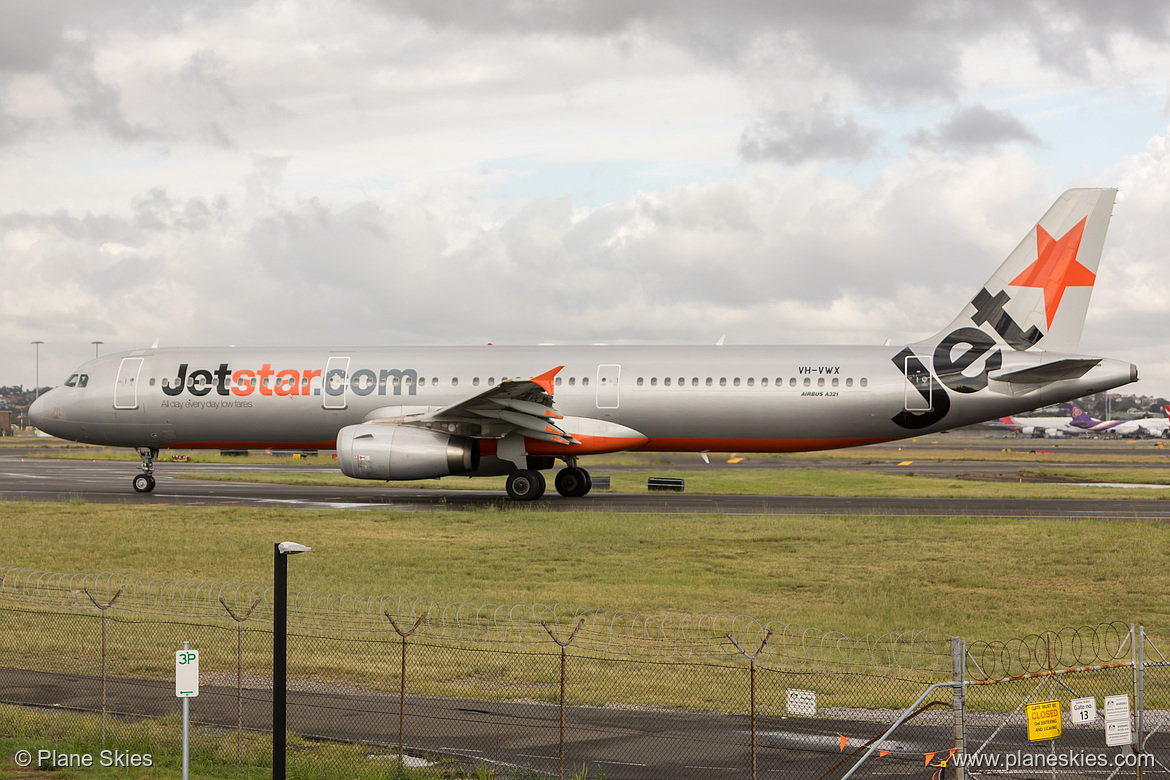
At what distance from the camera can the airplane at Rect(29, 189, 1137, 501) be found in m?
32.8

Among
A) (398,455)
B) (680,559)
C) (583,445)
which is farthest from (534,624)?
(583,445)

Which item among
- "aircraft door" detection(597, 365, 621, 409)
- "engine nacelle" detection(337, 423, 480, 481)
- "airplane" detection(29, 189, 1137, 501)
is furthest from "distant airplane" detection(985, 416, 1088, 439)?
"engine nacelle" detection(337, 423, 480, 481)

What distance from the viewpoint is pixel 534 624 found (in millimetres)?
17594

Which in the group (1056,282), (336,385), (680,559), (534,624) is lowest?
(534,624)

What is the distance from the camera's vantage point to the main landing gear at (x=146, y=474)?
38.2 metres

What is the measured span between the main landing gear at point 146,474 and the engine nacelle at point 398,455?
33.0 feet

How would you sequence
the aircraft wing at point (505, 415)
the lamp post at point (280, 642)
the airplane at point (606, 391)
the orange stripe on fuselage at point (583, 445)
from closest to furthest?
the lamp post at point (280, 642) < the aircraft wing at point (505, 415) < the airplane at point (606, 391) < the orange stripe on fuselage at point (583, 445)

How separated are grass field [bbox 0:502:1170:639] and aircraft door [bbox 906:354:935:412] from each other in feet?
15.3

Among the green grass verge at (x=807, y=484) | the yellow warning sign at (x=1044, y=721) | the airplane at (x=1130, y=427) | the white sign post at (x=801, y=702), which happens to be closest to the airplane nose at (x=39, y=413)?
the green grass verge at (x=807, y=484)

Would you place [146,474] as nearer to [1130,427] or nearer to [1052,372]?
[1052,372]

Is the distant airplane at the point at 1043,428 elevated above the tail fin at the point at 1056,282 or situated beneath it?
elevated above

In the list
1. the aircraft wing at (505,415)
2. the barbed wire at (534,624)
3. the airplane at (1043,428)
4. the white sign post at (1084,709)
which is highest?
the airplane at (1043,428)

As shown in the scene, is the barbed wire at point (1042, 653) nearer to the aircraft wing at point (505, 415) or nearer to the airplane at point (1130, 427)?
the aircraft wing at point (505, 415)

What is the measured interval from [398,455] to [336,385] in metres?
→ 5.47
